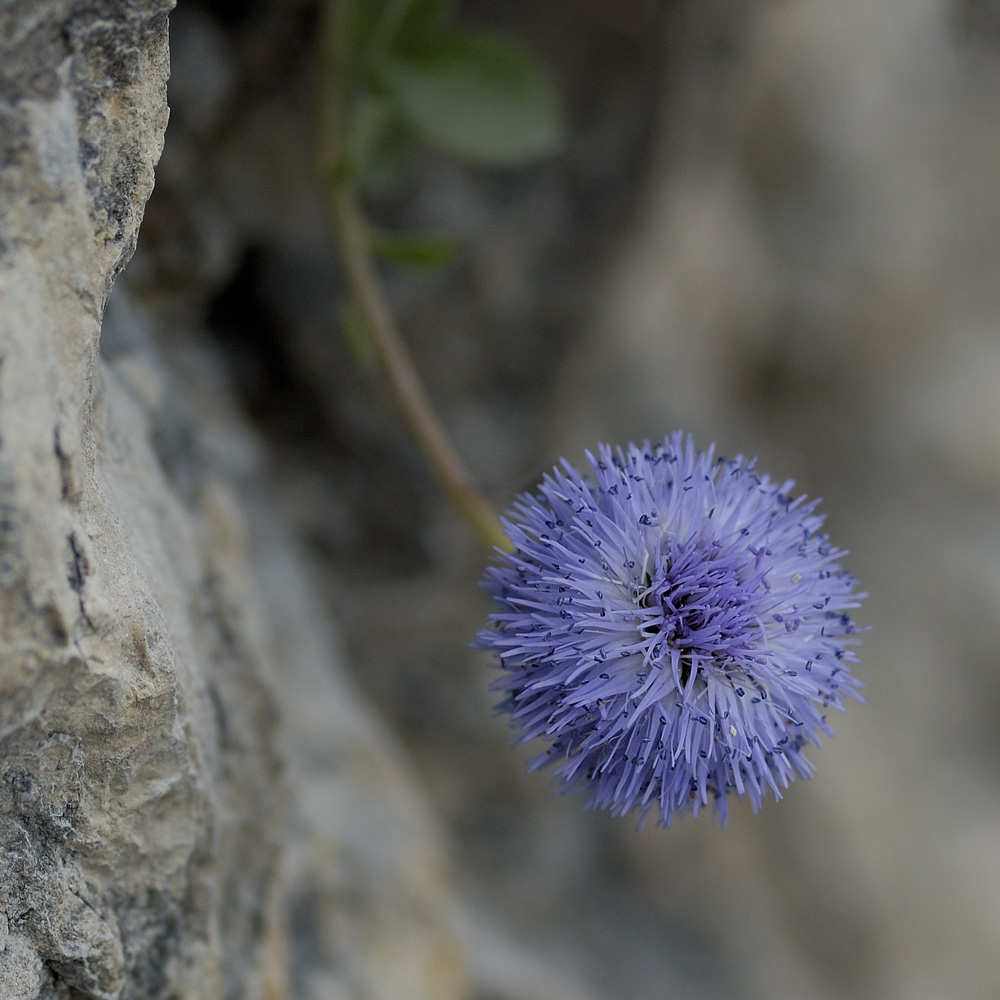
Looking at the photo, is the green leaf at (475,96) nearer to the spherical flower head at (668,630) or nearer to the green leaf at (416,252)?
the green leaf at (416,252)

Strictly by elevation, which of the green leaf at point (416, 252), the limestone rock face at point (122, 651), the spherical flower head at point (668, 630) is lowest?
the limestone rock face at point (122, 651)

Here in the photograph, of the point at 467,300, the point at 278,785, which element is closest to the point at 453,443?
the point at 467,300

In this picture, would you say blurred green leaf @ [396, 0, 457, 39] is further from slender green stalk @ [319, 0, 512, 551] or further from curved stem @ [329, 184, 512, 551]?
curved stem @ [329, 184, 512, 551]

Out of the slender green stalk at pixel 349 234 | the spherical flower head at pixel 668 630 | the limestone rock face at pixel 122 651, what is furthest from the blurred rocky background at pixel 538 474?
the spherical flower head at pixel 668 630

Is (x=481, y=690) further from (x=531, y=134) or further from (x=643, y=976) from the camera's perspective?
(x=531, y=134)

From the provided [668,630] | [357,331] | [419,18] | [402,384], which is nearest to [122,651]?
[668,630]

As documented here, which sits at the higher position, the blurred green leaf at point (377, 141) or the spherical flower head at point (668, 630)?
the blurred green leaf at point (377, 141)
